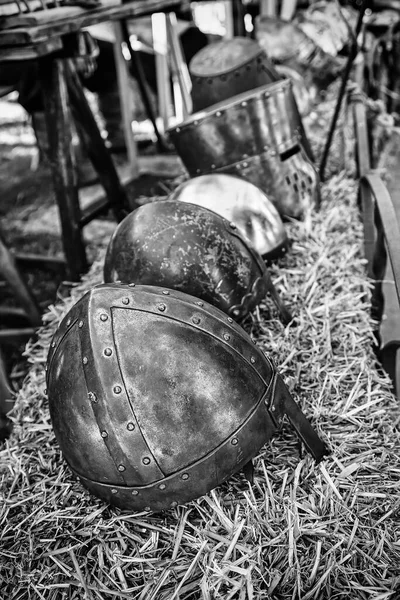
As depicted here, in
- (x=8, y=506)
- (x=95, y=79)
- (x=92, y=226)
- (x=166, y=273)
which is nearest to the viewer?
(x=8, y=506)

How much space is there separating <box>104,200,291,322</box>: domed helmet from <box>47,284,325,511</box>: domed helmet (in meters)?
0.34

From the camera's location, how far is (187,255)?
5.97 feet

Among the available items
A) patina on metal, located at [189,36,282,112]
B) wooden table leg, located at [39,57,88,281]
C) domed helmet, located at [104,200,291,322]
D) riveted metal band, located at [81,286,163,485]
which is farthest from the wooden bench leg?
patina on metal, located at [189,36,282,112]

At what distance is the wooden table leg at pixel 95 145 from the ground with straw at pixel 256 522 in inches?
73.1

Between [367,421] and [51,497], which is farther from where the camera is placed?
[367,421]

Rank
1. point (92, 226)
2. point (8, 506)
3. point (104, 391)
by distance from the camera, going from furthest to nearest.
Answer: point (92, 226) → point (8, 506) → point (104, 391)

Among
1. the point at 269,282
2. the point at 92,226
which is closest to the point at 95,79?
the point at 92,226

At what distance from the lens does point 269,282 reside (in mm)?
2061

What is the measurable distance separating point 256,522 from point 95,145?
8.51 ft

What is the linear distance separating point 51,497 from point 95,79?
5163 mm

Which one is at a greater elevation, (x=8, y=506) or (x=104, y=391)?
(x=104, y=391)

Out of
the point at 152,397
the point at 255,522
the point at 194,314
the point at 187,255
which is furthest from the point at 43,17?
the point at 255,522

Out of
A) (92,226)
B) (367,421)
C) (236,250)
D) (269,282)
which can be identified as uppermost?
(236,250)

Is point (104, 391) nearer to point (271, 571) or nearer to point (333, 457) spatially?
point (271, 571)
